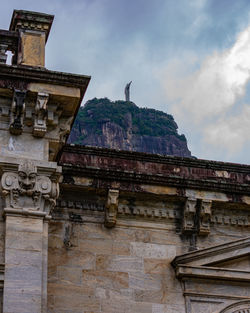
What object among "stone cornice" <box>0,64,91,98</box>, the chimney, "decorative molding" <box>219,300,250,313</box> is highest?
the chimney

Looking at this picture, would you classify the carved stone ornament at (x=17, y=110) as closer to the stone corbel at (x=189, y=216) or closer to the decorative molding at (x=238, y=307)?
the stone corbel at (x=189, y=216)

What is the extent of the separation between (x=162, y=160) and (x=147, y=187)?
1.21 meters

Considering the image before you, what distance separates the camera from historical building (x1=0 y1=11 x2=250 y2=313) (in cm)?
1523

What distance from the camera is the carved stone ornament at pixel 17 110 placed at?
15.7 meters

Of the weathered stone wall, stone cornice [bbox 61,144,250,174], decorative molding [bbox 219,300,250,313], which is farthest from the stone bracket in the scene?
decorative molding [bbox 219,300,250,313]

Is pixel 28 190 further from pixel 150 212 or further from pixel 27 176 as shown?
pixel 150 212

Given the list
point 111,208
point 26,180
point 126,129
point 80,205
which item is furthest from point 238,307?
point 126,129

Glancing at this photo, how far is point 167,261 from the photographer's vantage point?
16781mm

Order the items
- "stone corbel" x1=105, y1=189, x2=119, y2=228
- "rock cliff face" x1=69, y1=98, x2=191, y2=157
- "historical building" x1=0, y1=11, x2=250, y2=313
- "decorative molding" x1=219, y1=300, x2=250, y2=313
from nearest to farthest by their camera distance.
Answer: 1. "historical building" x1=0, y1=11, x2=250, y2=313
2. "decorative molding" x1=219, y1=300, x2=250, y2=313
3. "stone corbel" x1=105, y1=189, x2=119, y2=228
4. "rock cliff face" x1=69, y1=98, x2=191, y2=157

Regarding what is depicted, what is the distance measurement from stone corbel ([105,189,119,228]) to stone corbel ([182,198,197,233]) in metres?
1.45

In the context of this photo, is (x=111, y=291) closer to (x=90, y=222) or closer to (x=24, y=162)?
(x=90, y=222)

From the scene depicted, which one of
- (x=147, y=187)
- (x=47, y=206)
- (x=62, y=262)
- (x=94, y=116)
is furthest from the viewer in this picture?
(x=94, y=116)

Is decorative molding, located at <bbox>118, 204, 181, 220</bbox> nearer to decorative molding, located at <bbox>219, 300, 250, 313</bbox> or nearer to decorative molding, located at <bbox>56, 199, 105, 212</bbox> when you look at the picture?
decorative molding, located at <bbox>56, 199, 105, 212</bbox>

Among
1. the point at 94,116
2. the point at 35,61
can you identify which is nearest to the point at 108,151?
the point at 35,61
